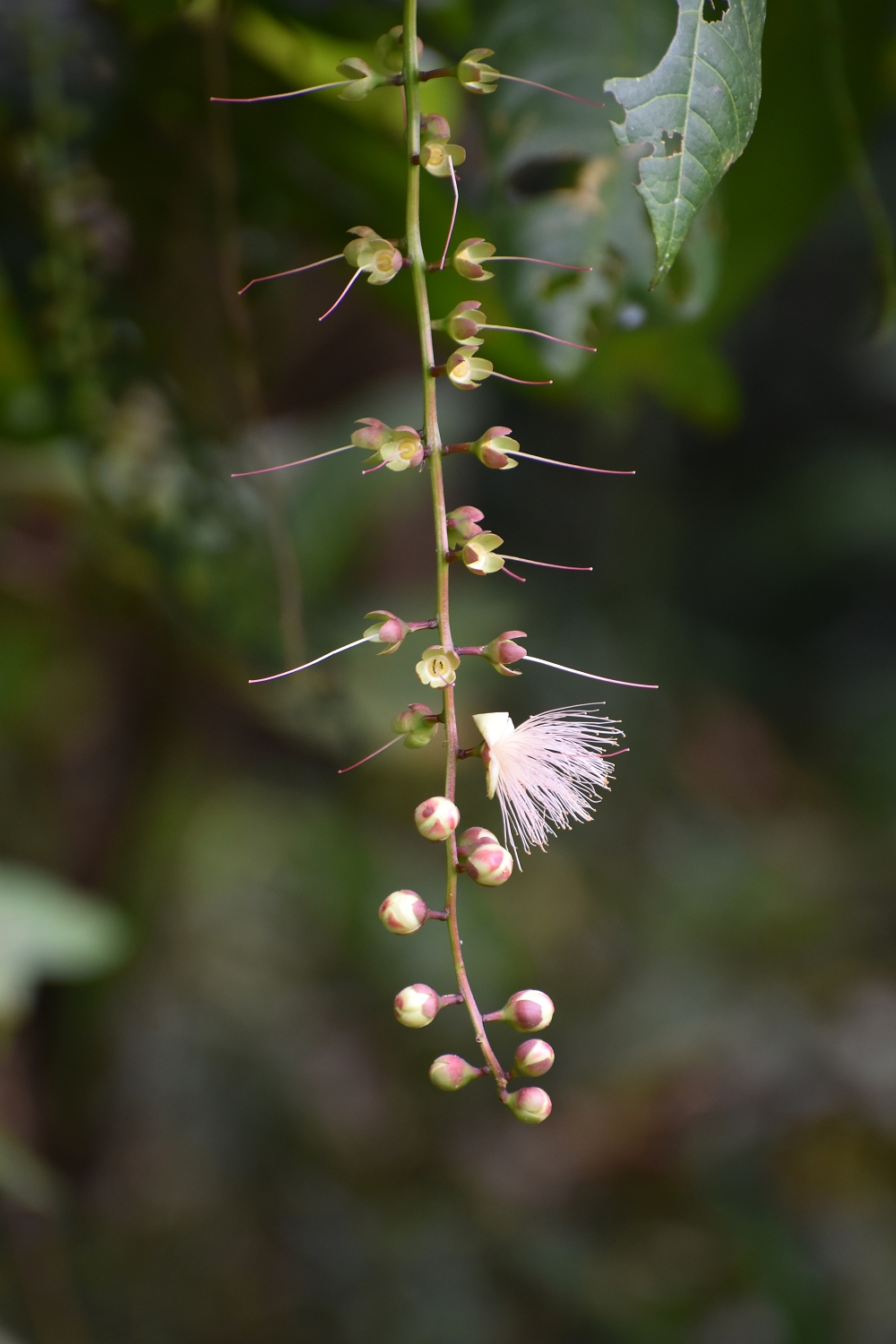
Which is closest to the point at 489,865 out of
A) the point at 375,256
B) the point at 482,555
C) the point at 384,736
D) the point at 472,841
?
the point at 472,841

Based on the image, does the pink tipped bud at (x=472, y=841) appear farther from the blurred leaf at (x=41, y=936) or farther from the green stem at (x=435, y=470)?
the blurred leaf at (x=41, y=936)

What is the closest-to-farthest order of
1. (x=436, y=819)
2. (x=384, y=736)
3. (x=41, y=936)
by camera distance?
(x=436, y=819), (x=41, y=936), (x=384, y=736)

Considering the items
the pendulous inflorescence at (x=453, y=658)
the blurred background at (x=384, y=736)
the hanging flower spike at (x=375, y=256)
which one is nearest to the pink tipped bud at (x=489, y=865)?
the pendulous inflorescence at (x=453, y=658)

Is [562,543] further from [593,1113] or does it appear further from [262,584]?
[262,584]

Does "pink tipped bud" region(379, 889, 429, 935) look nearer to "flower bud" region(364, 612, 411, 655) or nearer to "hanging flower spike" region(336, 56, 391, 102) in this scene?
"flower bud" region(364, 612, 411, 655)

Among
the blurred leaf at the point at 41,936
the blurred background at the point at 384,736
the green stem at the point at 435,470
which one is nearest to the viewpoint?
the green stem at the point at 435,470

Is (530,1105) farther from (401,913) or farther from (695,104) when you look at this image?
(695,104)
